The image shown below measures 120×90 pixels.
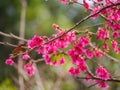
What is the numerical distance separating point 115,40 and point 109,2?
14.0 inches

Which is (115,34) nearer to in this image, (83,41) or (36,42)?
(83,41)

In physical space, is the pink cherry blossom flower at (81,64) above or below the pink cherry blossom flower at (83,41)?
below

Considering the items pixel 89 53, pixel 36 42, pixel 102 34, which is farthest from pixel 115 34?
pixel 36 42

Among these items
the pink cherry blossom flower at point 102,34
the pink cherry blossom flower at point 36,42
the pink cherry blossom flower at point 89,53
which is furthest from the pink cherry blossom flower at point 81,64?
the pink cherry blossom flower at point 36,42

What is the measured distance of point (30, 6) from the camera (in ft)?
45.9

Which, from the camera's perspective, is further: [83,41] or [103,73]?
Result: [103,73]

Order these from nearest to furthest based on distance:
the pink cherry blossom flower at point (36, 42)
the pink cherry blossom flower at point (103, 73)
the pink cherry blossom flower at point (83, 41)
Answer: the pink cherry blossom flower at point (36, 42), the pink cherry blossom flower at point (83, 41), the pink cherry blossom flower at point (103, 73)

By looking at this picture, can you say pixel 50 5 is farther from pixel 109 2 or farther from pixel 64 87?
pixel 109 2

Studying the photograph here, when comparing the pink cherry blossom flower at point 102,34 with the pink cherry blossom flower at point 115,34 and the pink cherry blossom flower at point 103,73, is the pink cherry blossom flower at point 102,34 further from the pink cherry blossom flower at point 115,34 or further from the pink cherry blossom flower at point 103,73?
the pink cherry blossom flower at point 103,73

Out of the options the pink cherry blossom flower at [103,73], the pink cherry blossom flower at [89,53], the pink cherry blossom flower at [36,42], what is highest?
the pink cherry blossom flower at [36,42]

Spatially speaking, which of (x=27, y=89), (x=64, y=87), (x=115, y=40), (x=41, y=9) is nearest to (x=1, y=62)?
(x=64, y=87)

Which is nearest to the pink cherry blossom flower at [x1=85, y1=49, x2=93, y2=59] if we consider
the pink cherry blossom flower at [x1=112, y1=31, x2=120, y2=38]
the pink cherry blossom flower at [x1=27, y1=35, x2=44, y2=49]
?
the pink cherry blossom flower at [x1=112, y1=31, x2=120, y2=38]

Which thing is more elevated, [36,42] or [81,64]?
[36,42]

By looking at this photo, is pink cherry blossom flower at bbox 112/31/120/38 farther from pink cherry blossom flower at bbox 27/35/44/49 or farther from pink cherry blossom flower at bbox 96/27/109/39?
pink cherry blossom flower at bbox 27/35/44/49
